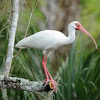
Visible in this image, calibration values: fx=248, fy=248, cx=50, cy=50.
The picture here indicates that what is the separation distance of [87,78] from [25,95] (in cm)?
108

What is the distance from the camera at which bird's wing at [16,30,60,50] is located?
123 inches

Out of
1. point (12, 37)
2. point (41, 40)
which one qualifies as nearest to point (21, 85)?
point (12, 37)

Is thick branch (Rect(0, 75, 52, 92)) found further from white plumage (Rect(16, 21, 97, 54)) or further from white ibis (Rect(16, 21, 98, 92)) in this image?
white plumage (Rect(16, 21, 97, 54))

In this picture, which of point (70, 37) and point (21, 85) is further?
point (70, 37)

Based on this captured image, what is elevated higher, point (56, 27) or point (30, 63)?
point (56, 27)

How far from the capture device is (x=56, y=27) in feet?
25.4

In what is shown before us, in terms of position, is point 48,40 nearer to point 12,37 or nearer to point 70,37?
point 70,37

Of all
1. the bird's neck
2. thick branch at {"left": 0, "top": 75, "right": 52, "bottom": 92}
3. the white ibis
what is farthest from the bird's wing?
thick branch at {"left": 0, "top": 75, "right": 52, "bottom": 92}

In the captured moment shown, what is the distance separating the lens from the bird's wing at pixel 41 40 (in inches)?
123

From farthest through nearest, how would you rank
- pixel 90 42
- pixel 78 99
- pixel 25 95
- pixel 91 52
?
pixel 90 42, pixel 91 52, pixel 78 99, pixel 25 95

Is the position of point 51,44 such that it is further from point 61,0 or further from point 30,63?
point 61,0

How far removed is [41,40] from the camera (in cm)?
317

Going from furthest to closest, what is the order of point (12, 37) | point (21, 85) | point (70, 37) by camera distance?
1. point (70, 37)
2. point (12, 37)
3. point (21, 85)

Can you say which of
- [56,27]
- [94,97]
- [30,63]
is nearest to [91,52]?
[94,97]
